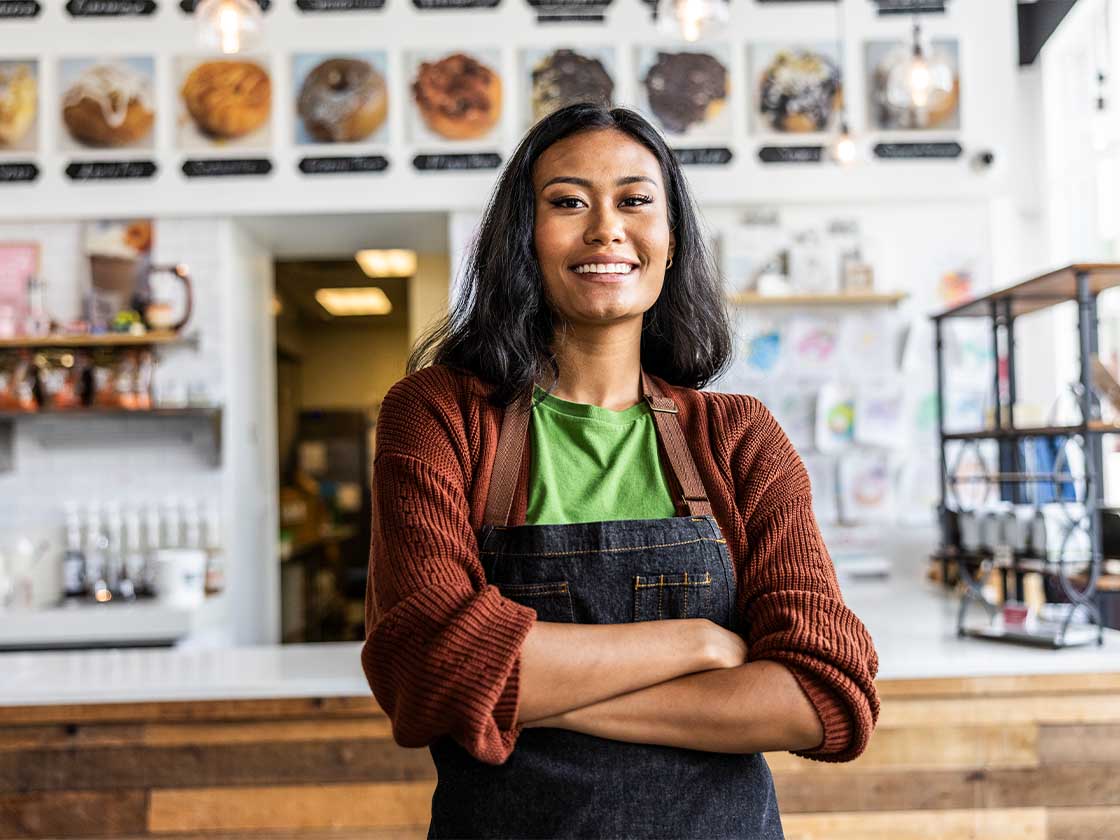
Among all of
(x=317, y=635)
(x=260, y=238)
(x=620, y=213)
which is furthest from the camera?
(x=317, y=635)

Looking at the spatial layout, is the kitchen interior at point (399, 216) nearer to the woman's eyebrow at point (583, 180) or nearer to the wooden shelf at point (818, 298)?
the wooden shelf at point (818, 298)

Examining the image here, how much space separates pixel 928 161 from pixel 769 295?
3.31ft

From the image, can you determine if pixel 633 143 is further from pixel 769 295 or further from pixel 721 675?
pixel 769 295

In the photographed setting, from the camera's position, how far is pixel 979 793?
2.18 metres

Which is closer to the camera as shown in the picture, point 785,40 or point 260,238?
point 785,40

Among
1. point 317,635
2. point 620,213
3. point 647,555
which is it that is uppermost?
point 620,213

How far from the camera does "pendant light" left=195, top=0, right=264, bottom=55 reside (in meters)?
3.22

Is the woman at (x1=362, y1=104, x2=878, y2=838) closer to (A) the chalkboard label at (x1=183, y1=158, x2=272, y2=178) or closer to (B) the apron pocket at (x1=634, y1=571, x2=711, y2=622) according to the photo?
(B) the apron pocket at (x1=634, y1=571, x2=711, y2=622)

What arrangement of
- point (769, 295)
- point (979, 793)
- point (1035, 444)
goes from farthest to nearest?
1. point (769, 295)
2. point (1035, 444)
3. point (979, 793)

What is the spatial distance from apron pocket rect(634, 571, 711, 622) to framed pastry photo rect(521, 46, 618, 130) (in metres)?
3.80

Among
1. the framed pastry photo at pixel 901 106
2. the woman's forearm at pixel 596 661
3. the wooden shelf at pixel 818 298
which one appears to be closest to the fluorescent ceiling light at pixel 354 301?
the wooden shelf at pixel 818 298

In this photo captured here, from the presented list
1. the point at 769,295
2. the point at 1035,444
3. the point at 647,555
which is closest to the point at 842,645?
the point at 647,555

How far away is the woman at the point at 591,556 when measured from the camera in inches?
45.8

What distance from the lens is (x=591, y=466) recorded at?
4.43 feet
